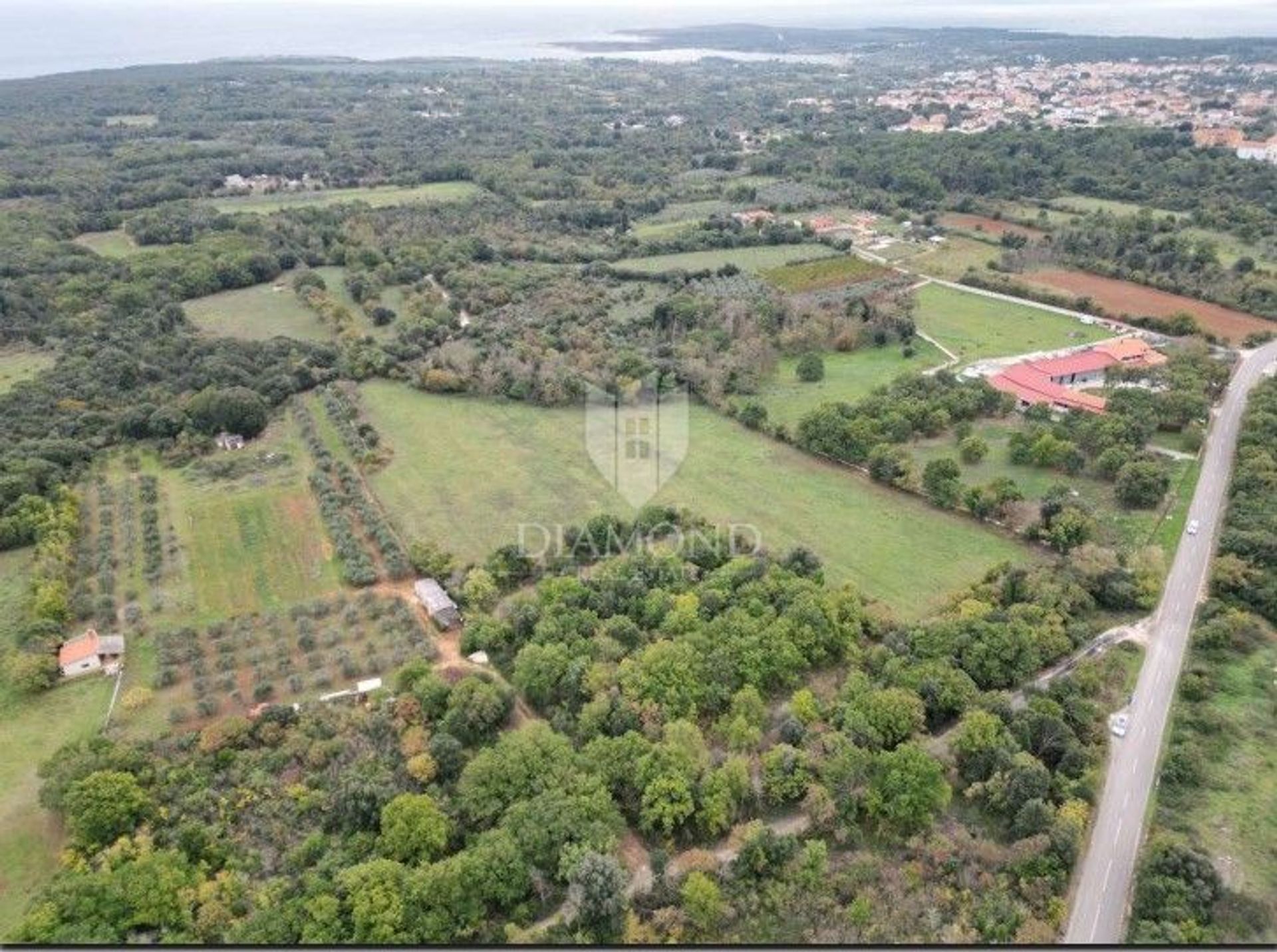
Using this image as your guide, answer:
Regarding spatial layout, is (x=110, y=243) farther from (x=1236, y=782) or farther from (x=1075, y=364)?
(x=1236, y=782)

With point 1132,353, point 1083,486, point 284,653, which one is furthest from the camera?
point 1132,353

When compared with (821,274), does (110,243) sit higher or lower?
higher

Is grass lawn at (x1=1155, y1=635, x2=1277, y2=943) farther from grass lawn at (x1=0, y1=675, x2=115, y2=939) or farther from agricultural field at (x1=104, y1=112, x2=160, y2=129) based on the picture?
agricultural field at (x1=104, y1=112, x2=160, y2=129)

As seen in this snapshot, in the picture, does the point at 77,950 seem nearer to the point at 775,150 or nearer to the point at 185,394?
the point at 185,394

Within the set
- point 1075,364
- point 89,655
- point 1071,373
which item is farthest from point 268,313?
point 1075,364

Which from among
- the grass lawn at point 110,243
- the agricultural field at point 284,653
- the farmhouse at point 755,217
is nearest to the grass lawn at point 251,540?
the agricultural field at point 284,653

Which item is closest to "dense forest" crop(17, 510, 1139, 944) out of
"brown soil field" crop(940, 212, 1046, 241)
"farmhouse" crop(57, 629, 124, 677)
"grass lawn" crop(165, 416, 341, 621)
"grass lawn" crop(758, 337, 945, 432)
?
"farmhouse" crop(57, 629, 124, 677)
